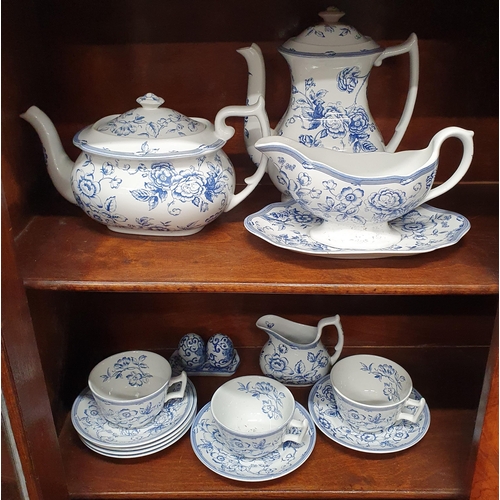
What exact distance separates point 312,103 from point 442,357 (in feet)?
1.75

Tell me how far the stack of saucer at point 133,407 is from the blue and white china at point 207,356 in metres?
0.05

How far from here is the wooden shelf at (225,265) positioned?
0.62 metres

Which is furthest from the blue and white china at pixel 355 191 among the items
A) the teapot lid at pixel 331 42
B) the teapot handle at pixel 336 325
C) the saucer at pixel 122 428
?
the saucer at pixel 122 428

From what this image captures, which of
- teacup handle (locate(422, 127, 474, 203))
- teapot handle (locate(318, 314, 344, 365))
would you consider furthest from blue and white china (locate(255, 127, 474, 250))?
teapot handle (locate(318, 314, 344, 365))

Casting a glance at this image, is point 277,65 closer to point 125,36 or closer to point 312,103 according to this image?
point 312,103

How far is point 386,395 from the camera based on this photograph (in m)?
0.89

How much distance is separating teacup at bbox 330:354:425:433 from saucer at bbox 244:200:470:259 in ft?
0.85

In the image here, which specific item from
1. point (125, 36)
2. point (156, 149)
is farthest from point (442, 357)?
point (125, 36)

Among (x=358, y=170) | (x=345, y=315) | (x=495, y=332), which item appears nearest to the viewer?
(x=495, y=332)

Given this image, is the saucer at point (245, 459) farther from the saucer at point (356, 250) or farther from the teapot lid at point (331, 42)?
the teapot lid at point (331, 42)

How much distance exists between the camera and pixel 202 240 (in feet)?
2.37

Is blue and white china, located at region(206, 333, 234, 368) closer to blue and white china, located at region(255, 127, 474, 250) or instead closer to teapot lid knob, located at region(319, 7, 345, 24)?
blue and white china, located at region(255, 127, 474, 250)

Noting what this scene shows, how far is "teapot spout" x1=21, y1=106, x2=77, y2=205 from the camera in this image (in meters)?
0.72

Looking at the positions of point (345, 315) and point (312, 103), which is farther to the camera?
point (345, 315)
